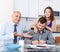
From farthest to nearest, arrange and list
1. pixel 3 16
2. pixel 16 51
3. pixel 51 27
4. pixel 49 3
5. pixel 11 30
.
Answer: pixel 49 3 → pixel 3 16 → pixel 51 27 → pixel 11 30 → pixel 16 51

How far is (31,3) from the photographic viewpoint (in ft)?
14.7

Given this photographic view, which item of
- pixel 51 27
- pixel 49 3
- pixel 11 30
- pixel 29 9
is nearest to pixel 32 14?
pixel 29 9

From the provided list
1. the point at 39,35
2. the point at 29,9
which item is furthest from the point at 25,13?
the point at 39,35

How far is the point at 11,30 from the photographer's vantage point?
3.05m

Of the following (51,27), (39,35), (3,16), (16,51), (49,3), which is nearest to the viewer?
(16,51)

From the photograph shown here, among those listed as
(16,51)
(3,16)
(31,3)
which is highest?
(31,3)

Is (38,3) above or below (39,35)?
above

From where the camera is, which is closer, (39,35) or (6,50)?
(6,50)

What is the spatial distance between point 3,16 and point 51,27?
121 centimetres

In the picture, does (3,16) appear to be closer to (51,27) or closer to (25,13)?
(25,13)

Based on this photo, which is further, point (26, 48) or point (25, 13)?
point (25, 13)

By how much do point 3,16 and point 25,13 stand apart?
0.51 m

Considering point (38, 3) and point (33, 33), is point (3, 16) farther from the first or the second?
point (33, 33)

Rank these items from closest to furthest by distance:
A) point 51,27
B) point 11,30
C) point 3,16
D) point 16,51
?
point 16,51, point 11,30, point 51,27, point 3,16
